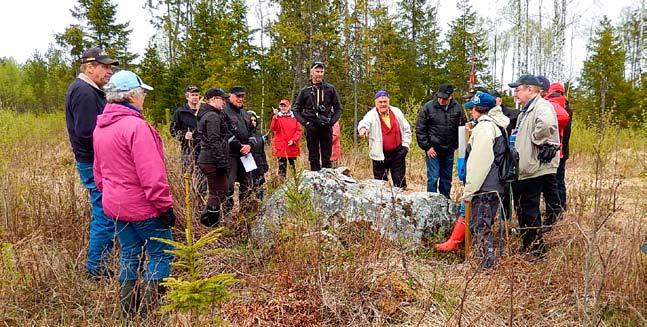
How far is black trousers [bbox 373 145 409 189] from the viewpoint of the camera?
5.98 metres

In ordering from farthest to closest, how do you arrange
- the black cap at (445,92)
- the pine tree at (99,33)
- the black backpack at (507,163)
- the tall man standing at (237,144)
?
the pine tree at (99,33) < the black cap at (445,92) < the tall man standing at (237,144) < the black backpack at (507,163)

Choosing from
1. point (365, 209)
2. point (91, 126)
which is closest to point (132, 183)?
point (91, 126)

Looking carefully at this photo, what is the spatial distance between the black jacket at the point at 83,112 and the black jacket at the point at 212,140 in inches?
44.4

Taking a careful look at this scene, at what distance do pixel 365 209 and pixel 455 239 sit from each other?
90 cm

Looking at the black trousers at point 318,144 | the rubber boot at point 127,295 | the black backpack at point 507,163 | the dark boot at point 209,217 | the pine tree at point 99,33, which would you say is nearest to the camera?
the rubber boot at point 127,295

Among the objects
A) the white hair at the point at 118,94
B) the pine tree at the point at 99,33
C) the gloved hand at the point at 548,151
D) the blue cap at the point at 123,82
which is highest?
the pine tree at the point at 99,33

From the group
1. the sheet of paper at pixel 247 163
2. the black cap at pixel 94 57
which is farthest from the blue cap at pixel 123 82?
the sheet of paper at pixel 247 163

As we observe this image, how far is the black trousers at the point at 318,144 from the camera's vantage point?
5.95m

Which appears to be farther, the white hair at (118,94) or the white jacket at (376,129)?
the white jacket at (376,129)

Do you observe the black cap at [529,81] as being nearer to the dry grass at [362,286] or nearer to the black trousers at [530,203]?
the black trousers at [530,203]

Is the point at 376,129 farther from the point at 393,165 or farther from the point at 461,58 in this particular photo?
the point at 461,58

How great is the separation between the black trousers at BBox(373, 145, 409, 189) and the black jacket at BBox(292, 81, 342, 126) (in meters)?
0.86

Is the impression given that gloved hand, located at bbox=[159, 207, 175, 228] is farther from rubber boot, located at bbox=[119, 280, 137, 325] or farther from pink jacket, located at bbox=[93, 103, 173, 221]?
rubber boot, located at bbox=[119, 280, 137, 325]

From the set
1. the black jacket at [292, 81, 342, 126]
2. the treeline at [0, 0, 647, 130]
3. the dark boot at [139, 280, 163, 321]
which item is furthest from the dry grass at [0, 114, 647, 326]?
the treeline at [0, 0, 647, 130]
